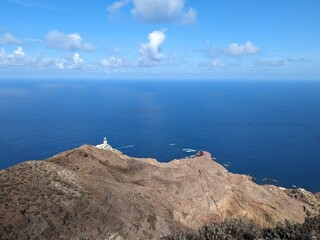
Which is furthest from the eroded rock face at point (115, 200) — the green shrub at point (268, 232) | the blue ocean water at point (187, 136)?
the blue ocean water at point (187, 136)

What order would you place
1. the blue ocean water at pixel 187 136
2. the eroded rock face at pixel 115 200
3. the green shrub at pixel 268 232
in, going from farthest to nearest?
the blue ocean water at pixel 187 136, the eroded rock face at pixel 115 200, the green shrub at pixel 268 232

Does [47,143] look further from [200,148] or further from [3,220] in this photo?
[3,220]

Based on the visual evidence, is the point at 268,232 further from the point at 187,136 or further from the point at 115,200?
the point at 187,136

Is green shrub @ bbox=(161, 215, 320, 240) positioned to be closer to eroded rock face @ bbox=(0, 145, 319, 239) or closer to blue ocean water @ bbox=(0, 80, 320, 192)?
eroded rock face @ bbox=(0, 145, 319, 239)

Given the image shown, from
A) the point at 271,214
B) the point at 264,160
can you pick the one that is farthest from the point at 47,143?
the point at 271,214

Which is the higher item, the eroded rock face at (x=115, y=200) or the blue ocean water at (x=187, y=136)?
the eroded rock face at (x=115, y=200)

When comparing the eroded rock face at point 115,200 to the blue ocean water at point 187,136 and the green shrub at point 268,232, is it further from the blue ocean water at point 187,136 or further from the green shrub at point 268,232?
the blue ocean water at point 187,136

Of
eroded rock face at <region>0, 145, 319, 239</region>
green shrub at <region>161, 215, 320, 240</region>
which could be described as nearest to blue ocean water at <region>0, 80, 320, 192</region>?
eroded rock face at <region>0, 145, 319, 239</region>

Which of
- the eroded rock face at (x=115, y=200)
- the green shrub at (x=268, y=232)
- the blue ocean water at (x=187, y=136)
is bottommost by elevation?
the blue ocean water at (x=187, y=136)
